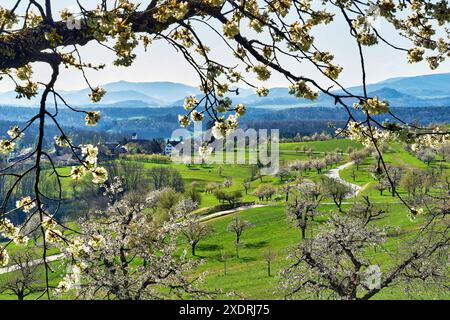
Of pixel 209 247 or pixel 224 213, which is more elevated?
pixel 224 213

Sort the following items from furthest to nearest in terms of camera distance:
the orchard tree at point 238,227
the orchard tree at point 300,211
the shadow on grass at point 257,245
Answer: the orchard tree at point 238,227, the shadow on grass at point 257,245, the orchard tree at point 300,211

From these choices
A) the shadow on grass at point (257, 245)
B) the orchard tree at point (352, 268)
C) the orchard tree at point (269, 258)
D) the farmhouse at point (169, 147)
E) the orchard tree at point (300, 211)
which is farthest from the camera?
the farmhouse at point (169, 147)

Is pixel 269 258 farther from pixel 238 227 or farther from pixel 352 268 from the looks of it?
pixel 352 268

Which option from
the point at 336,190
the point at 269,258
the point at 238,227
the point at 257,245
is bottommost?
the point at 257,245

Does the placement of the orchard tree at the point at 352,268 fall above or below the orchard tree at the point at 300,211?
above

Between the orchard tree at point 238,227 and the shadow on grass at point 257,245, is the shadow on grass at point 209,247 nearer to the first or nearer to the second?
the orchard tree at point 238,227

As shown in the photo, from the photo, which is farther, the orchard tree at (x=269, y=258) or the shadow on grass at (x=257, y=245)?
the shadow on grass at (x=257, y=245)

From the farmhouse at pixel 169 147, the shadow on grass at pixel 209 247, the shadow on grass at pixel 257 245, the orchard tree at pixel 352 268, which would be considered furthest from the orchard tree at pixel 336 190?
the farmhouse at pixel 169 147

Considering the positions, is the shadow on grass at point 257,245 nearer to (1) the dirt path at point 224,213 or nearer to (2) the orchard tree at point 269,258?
(2) the orchard tree at point 269,258

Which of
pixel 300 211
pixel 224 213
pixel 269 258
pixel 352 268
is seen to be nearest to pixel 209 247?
pixel 300 211

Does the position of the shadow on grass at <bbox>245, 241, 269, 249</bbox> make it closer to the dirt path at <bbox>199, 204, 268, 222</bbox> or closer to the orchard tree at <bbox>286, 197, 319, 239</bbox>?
the orchard tree at <bbox>286, 197, 319, 239</bbox>

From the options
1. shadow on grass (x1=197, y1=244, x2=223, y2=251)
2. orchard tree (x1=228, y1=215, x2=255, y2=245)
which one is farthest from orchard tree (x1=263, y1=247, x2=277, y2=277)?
orchard tree (x1=228, y1=215, x2=255, y2=245)

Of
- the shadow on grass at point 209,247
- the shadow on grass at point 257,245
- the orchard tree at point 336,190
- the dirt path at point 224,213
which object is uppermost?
the orchard tree at point 336,190

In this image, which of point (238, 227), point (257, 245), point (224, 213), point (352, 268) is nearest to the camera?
point (352, 268)
